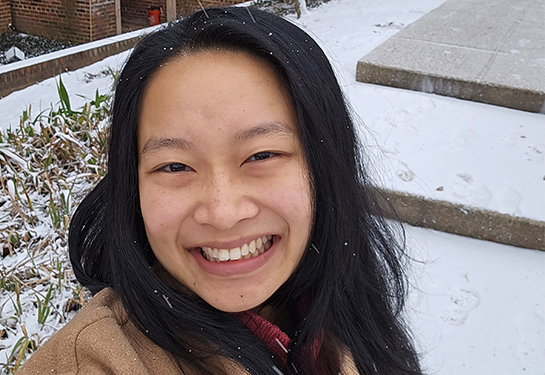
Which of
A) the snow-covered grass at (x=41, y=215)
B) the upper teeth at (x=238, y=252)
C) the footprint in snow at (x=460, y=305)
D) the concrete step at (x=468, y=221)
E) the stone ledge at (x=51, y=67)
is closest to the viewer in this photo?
the upper teeth at (x=238, y=252)

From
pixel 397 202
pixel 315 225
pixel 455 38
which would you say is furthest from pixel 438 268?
pixel 455 38

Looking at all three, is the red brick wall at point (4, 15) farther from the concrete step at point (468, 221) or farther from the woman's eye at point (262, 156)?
the woman's eye at point (262, 156)

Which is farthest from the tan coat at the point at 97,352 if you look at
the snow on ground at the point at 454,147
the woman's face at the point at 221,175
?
the snow on ground at the point at 454,147

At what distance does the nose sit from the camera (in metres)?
1.01

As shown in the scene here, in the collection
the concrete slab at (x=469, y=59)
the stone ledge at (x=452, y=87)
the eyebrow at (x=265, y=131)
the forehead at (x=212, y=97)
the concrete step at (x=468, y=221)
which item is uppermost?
the forehead at (x=212, y=97)

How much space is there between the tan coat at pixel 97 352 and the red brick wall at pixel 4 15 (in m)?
10.6

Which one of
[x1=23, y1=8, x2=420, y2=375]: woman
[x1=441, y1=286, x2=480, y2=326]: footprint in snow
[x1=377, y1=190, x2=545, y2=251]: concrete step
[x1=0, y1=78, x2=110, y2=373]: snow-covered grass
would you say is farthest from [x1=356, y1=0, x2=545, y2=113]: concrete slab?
[x1=23, y1=8, x2=420, y2=375]: woman

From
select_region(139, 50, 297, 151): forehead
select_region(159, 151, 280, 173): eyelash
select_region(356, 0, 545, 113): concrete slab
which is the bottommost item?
select_region(356, 0, 545, 113): concrete slab

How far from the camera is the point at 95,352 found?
3.20 feet

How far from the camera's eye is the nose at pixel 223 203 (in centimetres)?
101

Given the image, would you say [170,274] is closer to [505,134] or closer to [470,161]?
[470,161]

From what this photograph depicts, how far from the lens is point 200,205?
1039mm

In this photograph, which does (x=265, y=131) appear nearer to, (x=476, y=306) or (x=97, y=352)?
(x=97, y=352)

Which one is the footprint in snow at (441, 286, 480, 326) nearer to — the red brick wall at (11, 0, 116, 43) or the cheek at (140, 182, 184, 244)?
the cheek at (140, 182, 184, 244)
